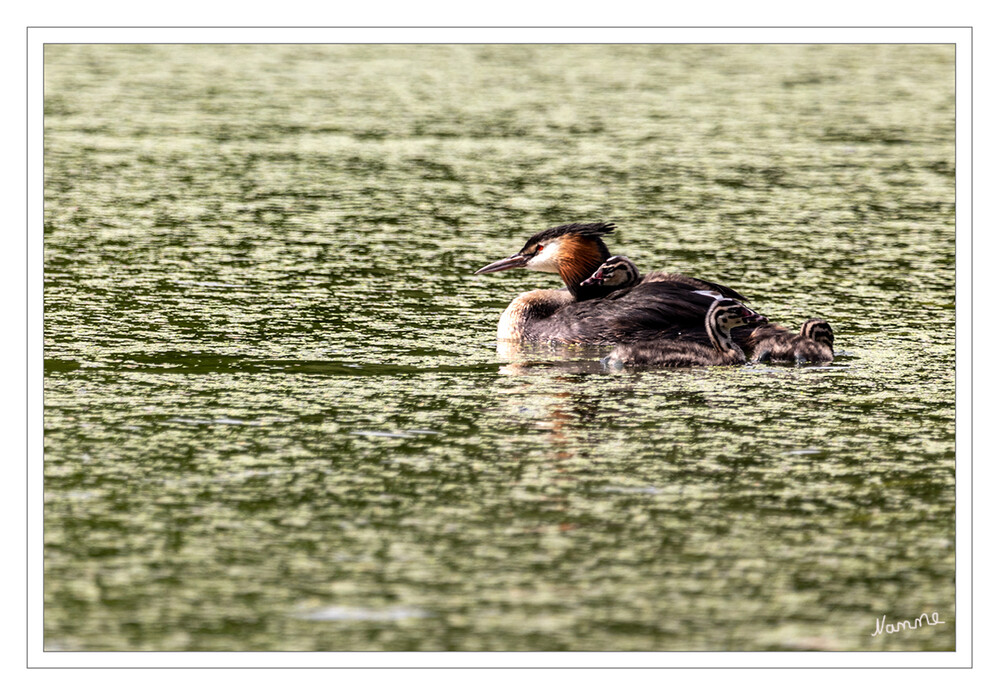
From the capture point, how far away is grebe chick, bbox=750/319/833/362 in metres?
8.33

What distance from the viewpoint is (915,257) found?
10.9 m

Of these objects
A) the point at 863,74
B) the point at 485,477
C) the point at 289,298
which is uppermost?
the point at 863,74

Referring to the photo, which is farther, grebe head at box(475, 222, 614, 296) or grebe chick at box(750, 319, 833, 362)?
grebe head at box(475, 222, 614, 296)

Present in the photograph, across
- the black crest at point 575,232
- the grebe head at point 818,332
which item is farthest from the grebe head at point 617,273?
the grebe head at point 818,332

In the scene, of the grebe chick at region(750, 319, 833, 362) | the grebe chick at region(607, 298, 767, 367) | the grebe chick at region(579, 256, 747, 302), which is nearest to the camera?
the grebe chick at region(750, 319, 833, 362)

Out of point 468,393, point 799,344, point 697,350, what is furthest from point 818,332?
point 468,393

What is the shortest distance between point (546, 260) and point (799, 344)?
1.93 meters

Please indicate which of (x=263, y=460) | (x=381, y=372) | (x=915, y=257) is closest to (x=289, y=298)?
(x=381, y=372)

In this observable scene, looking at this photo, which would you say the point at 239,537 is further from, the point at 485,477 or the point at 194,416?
the point at 194,416

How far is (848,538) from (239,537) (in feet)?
6.69

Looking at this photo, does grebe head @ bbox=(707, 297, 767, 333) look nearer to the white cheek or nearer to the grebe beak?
the white cheek
